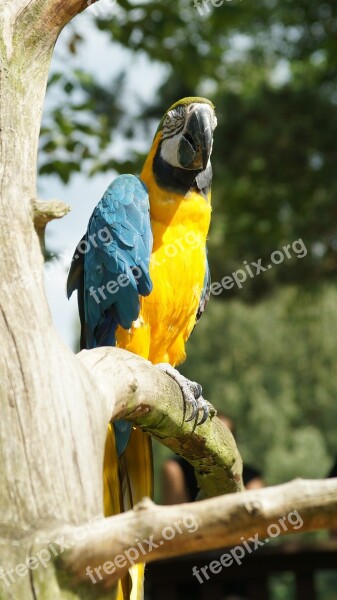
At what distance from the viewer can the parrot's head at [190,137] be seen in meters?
3.16

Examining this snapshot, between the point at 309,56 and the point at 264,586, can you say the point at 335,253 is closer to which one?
the point at 309,56

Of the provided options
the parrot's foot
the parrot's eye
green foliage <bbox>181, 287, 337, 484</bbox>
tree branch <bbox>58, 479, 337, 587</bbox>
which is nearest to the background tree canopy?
the parrot's eye

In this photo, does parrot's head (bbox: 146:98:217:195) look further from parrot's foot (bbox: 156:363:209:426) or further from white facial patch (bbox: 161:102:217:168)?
parrot's foot (bbox: 156:363:209:426)

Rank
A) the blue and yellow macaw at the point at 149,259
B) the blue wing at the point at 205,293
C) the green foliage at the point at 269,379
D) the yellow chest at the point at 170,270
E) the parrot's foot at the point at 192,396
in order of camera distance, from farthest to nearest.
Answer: the green foliage at the point at 269,379, the blue wing at the point at 205,293, the yellow chest at the point at 170,270, the blue and yellow macaw at the point at 149,259, the parrot's foot at the point at 192,396

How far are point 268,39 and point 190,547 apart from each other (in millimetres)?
7156

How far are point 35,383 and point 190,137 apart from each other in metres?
1.74

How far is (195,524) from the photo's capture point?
58.8 inches

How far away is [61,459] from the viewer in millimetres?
1654

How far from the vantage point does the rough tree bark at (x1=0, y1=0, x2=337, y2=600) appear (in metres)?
1.58

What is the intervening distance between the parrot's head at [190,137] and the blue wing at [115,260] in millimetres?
207

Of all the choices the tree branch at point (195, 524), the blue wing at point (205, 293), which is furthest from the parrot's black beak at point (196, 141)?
the tree branch at point (195, 524)

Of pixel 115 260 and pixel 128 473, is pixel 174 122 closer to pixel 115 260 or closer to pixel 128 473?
pixel 115 260

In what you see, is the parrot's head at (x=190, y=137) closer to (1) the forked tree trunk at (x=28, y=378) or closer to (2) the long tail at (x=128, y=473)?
(2) the long tail at (x=128, y=473)

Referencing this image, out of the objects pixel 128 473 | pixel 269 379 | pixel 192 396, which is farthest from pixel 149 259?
pixel 269 379
